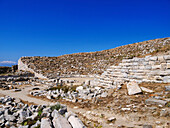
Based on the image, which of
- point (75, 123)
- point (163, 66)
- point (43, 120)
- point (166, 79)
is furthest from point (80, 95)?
point (163, 66)

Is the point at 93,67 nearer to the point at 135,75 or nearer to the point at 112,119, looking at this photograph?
the point at 135,75

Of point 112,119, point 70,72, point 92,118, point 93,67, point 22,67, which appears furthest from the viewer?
point 22,67

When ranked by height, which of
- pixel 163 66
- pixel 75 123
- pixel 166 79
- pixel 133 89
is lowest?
pixel 75 123

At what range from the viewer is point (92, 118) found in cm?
573

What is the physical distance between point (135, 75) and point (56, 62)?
2756 centimetres

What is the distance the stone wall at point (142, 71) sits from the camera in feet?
32.7

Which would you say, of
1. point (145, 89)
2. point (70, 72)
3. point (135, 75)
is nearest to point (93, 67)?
point (70, 72)

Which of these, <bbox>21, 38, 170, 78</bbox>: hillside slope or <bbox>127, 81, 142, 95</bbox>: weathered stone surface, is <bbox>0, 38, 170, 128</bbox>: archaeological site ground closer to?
<bbox>127, 81, 142, 95</bbox>: weathered stone surface

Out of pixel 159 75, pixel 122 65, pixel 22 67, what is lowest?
pixel 159 75

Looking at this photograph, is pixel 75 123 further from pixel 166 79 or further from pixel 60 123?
pixel 166 79

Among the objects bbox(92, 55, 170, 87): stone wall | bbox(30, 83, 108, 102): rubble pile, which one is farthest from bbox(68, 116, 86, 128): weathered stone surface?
bbox(92, 55, 170, 87): stone wall

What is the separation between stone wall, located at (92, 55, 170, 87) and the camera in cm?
997

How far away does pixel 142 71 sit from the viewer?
1080 cm

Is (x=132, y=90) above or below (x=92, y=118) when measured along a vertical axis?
above
